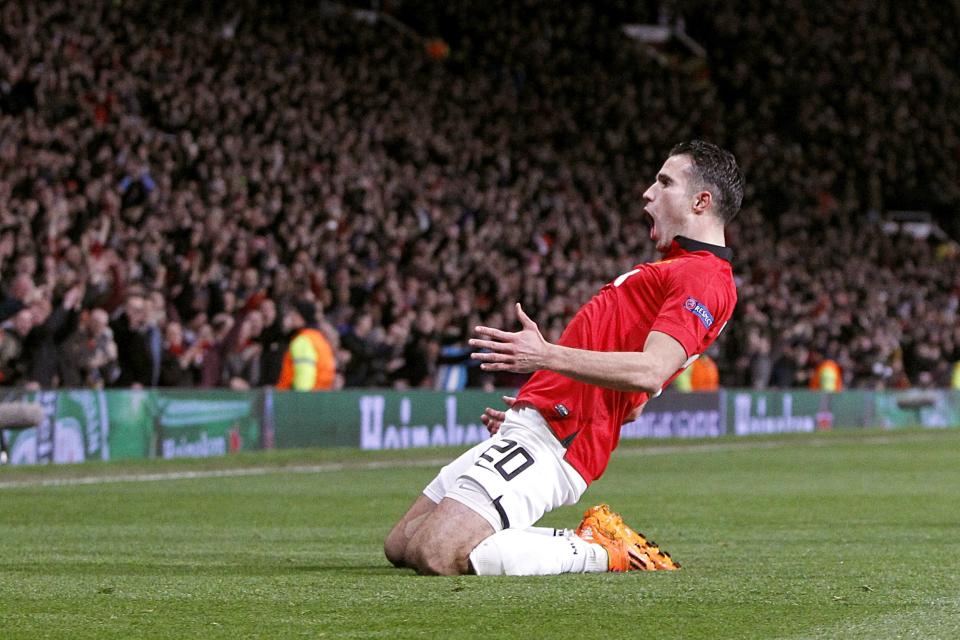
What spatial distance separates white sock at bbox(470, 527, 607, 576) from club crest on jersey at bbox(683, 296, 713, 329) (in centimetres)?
122

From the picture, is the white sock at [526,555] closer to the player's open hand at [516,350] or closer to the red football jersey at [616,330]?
the red football jersey at [616,330]

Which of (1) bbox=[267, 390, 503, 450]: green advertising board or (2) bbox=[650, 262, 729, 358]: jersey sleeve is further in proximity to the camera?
Answer: (1) bbox=[267, 390, 503, 450]: green advertising board

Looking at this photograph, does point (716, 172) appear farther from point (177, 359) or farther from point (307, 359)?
point (307, 359)

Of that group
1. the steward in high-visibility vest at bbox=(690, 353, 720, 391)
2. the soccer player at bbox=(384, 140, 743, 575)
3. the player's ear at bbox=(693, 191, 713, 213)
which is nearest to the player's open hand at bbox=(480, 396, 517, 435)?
the soccer player at bbox=(384, 140, 743, 575)

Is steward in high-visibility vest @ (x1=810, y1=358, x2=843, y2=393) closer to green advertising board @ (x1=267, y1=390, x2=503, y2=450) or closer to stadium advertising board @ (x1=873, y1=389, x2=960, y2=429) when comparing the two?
stadium advertising board @ (x1=873, y1=389, x2=960, y2=429)

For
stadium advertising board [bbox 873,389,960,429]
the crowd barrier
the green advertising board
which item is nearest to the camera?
the crowd barrier

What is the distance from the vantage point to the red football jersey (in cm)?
702

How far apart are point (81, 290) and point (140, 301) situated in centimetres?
68

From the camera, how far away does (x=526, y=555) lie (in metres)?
7.15

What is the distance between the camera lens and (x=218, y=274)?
21578mm

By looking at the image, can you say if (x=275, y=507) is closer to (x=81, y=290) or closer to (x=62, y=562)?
(x=62, y=562)

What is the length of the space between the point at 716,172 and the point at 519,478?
159cm

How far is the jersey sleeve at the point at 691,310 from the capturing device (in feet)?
22.2

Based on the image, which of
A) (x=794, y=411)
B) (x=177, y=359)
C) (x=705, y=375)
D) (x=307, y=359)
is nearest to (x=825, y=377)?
(x=794, y=411)
